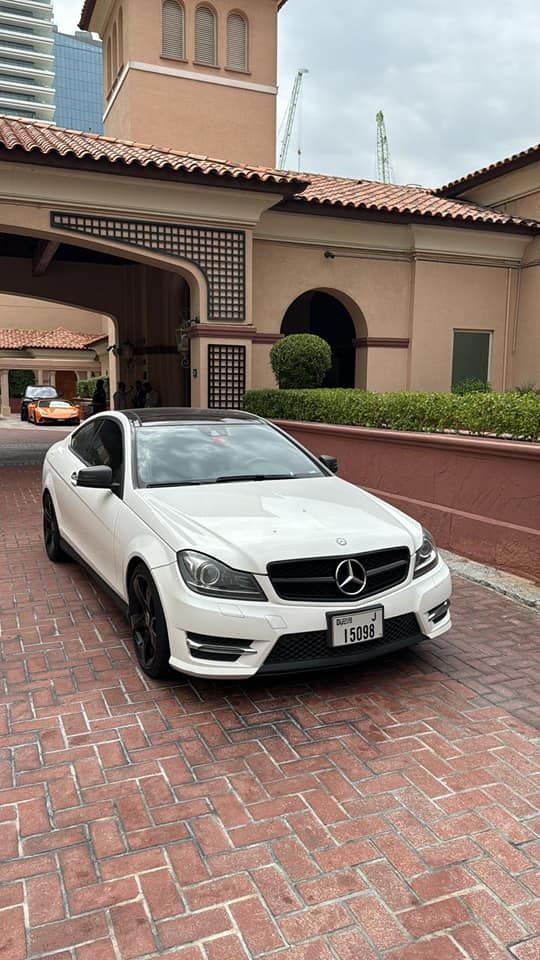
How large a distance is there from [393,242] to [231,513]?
12.2 m

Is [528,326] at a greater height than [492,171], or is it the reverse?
[492,171]

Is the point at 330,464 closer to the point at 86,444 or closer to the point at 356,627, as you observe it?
the point at 356,627

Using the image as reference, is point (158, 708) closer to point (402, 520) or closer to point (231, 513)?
point (231, 513)

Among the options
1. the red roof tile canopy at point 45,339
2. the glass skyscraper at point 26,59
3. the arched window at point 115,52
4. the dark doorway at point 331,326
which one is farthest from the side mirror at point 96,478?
the glass skyscraper at point 26,59

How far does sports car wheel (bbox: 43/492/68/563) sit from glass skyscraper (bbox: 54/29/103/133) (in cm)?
16475

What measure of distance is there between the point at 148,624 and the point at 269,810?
1.48m

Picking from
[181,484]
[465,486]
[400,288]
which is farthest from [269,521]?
[400,288]

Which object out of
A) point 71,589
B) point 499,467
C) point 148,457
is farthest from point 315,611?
point 499,467

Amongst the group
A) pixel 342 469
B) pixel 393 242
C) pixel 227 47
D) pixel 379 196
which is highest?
pixel 227 47

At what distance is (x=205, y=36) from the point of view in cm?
1948

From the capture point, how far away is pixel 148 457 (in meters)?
4.93

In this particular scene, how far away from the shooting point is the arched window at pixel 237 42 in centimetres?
1966

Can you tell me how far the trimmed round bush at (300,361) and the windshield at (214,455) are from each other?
5920 mm

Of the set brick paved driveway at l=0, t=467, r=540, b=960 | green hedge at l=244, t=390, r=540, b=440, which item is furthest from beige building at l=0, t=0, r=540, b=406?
brick paved driveway at l=0, t=467, r=540, b=960
